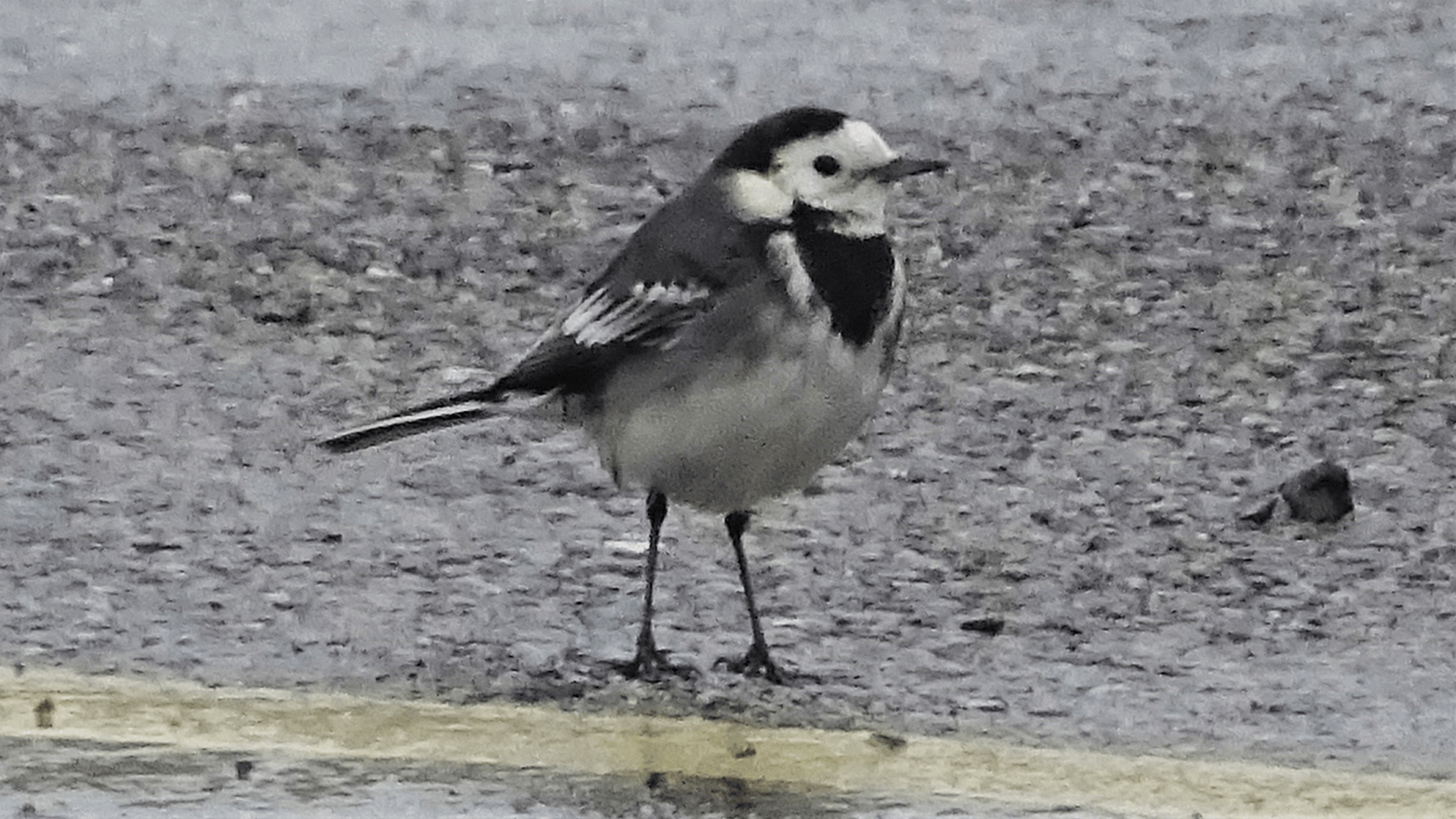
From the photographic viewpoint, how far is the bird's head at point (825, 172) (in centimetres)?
611

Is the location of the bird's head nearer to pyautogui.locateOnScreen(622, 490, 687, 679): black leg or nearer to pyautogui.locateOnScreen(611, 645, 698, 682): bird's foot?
pyautogui.locateOnScreen(622, 490, 687, 679): black leg

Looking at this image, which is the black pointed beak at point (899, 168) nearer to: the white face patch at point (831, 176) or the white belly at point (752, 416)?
the white face patch at point (831, 176)

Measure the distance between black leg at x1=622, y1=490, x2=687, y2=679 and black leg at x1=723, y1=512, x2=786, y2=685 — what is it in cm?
13

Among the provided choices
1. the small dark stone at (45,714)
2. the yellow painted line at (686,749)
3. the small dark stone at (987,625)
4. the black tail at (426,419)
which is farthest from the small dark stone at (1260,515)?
the small dark stone at (45,714)

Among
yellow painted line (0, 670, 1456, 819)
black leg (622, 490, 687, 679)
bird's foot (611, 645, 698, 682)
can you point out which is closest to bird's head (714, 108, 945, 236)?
black leg (622, 490, 687, 679)

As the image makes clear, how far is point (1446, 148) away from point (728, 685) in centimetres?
488

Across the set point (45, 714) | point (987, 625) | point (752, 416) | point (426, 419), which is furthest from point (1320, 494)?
point (45, 714)

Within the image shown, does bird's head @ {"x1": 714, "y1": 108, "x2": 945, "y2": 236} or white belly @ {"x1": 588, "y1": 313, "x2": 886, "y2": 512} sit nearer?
white belly @ {"x1": 588, "y1": 313, "x2": 886, "y2": 512}

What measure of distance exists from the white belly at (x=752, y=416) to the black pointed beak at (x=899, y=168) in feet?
1.34

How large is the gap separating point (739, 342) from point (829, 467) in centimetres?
143

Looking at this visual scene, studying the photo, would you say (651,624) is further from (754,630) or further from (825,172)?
(825,172)

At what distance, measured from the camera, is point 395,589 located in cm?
627

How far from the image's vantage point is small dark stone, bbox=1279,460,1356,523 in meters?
6.80

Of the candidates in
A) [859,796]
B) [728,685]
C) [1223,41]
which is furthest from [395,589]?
[1223,41]
